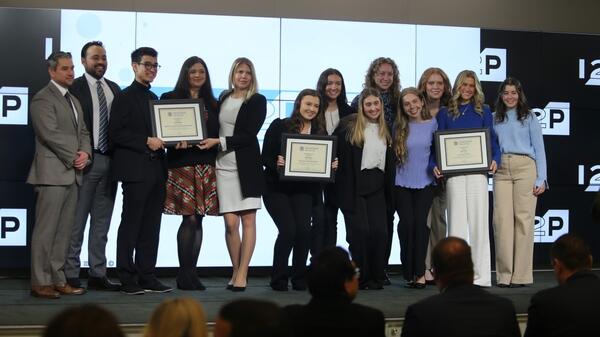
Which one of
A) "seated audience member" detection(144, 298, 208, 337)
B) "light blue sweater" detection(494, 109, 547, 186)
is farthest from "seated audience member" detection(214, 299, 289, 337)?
"light blue sweater" detection(494, 109, 547, 186)

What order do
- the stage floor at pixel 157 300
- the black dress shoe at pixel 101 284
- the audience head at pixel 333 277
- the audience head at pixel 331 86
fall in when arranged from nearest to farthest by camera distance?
the audience head at pixel 333 277 → the stage floor at pixel 157 300 → the black dress shoe at pixel 101 284 → the audience head at pixel 331 86

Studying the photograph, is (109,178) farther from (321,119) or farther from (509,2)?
(509,2)

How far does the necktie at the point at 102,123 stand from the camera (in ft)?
19.7

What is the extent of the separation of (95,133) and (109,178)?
32 cm

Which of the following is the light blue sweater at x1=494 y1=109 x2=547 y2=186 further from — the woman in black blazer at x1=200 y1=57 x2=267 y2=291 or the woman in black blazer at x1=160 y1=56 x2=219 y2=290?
the woman in black blazer at x1=160 y1=56 x2=219 y2=290

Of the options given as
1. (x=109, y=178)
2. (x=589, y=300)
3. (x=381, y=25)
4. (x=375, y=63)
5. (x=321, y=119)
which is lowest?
(x=589, y=300)

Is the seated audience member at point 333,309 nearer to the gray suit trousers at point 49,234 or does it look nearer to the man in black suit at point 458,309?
the man in black suit at point 458,309

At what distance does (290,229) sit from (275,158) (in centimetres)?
51

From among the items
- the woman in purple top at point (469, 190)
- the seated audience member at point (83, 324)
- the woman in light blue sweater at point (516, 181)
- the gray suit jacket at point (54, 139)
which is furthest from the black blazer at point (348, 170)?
the seated audience member at point (83, 324)

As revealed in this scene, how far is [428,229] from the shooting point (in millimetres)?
6512

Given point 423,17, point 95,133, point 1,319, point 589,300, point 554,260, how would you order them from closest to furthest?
point 589,300
point 554,260
point 1,319
point 95,133
point 423,17

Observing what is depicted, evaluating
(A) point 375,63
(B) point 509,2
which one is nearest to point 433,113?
(A) point 375,63

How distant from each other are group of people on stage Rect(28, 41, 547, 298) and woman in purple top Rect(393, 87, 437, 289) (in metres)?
0.01

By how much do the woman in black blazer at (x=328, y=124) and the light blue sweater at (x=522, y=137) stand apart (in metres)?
1.12
